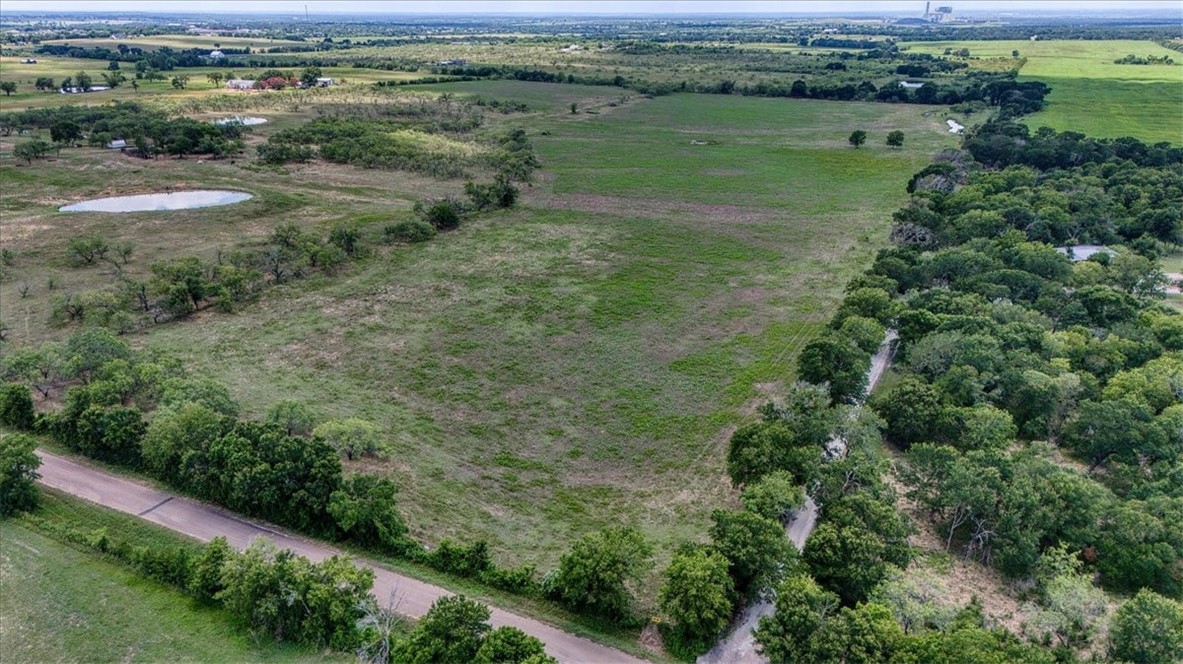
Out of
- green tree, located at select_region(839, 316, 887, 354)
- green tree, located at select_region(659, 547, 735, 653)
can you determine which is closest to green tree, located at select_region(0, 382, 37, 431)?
green tree, located at select_region(659, 547, 735, 653)

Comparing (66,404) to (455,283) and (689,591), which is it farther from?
(689,591)

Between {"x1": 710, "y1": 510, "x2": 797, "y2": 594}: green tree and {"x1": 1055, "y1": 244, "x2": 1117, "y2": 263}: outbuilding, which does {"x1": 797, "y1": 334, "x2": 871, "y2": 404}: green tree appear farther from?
{"x1": 1055, "y1": 244, "x2": 1117, "y2": 263}: outbuilding

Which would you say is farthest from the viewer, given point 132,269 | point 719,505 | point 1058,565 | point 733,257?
point 733,257

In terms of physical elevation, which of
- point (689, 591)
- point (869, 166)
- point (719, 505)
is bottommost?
point (719, 505)

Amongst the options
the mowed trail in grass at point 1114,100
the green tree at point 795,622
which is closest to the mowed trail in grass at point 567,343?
the green tree at point 795,622

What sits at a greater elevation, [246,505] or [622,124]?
[622,124]

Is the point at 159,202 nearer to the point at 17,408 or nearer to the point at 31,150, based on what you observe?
the point at 31,150

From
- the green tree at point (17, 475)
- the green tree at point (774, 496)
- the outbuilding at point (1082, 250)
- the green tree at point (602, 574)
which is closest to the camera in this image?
the green tree at point (602, 574)

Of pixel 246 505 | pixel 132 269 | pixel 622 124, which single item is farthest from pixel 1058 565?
pixel 622 124

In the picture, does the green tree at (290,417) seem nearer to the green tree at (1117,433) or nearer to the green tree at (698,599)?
the green tree at (698,599)
